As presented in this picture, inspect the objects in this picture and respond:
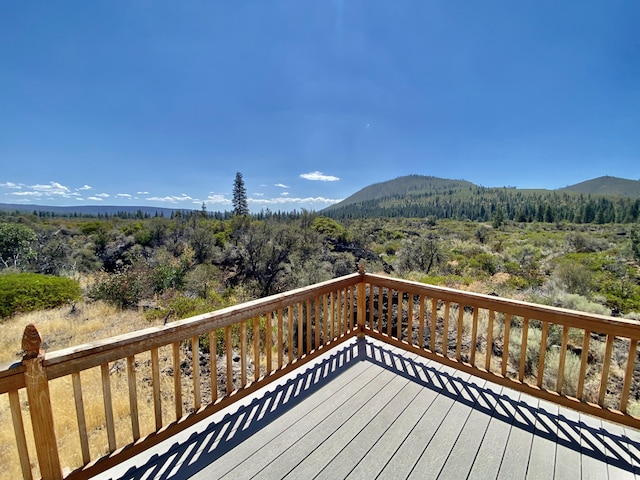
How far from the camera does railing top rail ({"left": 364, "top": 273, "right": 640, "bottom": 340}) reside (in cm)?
191

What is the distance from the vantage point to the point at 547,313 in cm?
219

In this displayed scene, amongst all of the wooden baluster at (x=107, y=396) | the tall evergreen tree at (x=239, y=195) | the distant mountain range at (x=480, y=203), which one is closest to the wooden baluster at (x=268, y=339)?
the wooden baluster at (x=107, y=396)

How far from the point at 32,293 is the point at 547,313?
37.5ft

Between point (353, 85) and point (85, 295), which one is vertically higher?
point (353, 85)

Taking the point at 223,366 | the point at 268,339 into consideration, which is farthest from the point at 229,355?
the point at 223,366

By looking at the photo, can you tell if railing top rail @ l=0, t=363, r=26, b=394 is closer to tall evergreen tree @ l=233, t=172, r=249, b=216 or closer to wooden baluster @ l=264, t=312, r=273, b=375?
wooden baluster @ l=264, t=312, r=273, b=375

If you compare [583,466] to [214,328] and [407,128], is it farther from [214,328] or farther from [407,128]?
[407,128]

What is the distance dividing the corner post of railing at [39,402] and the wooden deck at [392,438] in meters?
0.40

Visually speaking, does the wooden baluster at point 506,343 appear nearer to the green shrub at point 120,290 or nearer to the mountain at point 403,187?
the green shrub at point 120,290

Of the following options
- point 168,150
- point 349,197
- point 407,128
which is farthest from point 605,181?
point 168,150

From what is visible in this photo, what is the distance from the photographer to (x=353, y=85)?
8.42 metres

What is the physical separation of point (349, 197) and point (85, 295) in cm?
17920

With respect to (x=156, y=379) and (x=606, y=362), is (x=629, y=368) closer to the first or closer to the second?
(x=606, y=362)

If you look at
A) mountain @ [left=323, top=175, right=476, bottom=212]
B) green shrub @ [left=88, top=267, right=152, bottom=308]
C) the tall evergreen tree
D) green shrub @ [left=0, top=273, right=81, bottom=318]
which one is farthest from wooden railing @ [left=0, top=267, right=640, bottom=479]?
mountain @ [left=323, top=175, right=476, bottom=212]
